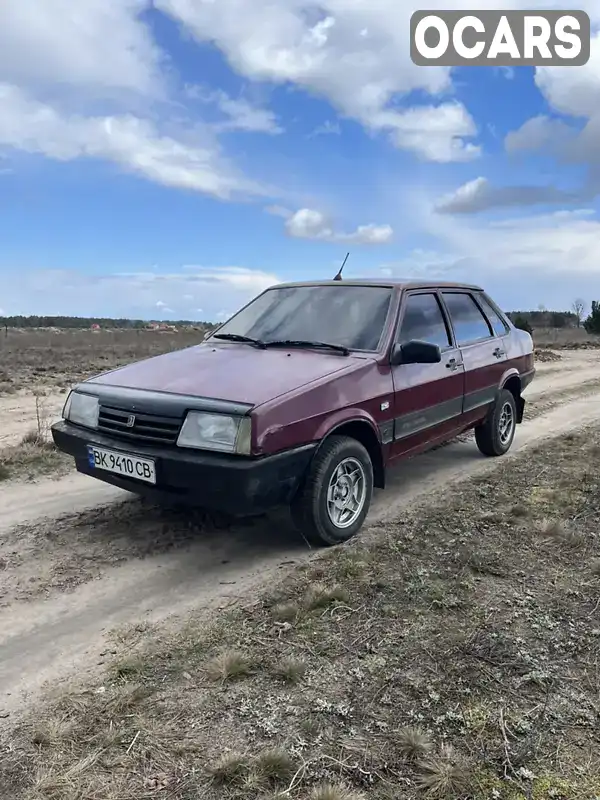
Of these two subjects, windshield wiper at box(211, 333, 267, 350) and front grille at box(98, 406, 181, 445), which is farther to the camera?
windshield wiper at box(211, 333, 267, 350)

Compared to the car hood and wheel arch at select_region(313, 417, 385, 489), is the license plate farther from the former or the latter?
wheel arch at select_region(313, 417, 385, 489)

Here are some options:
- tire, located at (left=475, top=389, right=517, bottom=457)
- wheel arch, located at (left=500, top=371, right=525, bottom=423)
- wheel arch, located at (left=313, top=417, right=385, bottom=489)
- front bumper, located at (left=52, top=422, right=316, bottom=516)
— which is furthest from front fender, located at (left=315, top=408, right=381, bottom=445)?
wheel arch, located at (left=500, top=371, right=525, bottom=423)

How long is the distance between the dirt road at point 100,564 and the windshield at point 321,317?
52.2 inches

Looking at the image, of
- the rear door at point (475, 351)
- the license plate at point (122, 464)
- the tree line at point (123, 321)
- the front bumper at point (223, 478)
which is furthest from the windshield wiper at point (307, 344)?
the tree line at point (123, 321)

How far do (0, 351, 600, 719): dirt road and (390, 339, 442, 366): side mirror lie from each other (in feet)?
3.70

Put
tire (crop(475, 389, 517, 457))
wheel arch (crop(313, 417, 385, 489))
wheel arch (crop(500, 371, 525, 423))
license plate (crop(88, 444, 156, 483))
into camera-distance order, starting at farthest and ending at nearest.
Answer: wheel arch (crop(500, 371, 525, 423)), tire (crop(475, 389, 517, 457)), wheel arch (crop(313, 417, 385, 489)), license plate (crop(88, 444, 156, 483))

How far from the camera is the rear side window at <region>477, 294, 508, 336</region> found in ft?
20.2

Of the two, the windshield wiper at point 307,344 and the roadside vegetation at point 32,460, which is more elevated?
the windshield wiper at point 307,344

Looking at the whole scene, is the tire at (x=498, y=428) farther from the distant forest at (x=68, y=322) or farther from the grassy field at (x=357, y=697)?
the distant forest at (x=68, y=322)

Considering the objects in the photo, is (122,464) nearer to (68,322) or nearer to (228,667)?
(228,667)

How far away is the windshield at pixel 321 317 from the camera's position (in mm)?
4547

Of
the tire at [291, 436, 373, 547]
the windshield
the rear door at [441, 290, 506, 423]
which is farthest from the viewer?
the rear door at [441, 290, 506, 423]

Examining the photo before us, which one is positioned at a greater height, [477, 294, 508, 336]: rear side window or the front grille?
[477, 294, 508, 336]: rear side window

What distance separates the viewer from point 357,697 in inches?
95.7
